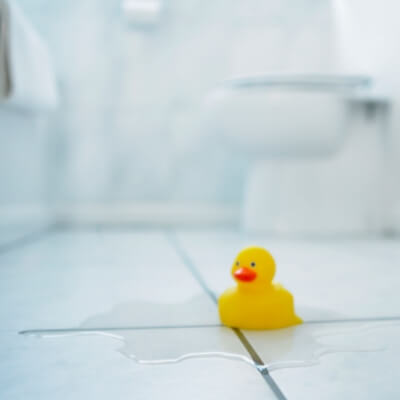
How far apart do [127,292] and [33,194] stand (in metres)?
1.03

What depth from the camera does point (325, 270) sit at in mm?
1030

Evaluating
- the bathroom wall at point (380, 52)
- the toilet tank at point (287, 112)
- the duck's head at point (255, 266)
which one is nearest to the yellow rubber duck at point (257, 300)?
the duck's head at point (255, 266)

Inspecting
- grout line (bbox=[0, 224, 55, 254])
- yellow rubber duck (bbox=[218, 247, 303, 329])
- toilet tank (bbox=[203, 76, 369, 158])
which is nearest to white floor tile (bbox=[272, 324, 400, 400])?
yellow rubber duck (bbox=[218, 247, 303, 329])

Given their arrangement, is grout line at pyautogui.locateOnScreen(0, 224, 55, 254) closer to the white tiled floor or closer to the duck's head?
the white tiled floor

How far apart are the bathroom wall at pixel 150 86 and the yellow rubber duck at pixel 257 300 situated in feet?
4.86

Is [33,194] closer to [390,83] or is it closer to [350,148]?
[350,148]

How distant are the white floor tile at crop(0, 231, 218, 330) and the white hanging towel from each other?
1.36ft

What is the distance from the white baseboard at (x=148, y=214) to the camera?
201cm

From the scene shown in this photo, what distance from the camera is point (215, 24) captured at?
6.82 feet

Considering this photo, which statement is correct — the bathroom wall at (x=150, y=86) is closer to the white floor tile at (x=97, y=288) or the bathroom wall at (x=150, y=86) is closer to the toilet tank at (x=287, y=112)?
the toilet tank at (x=287, y=112)

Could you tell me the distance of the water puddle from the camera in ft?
1.66

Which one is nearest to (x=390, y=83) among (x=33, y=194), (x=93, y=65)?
(x=93, y=65)

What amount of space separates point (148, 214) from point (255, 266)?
1.49 metres

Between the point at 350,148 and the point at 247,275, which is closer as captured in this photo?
the point at 247,275
